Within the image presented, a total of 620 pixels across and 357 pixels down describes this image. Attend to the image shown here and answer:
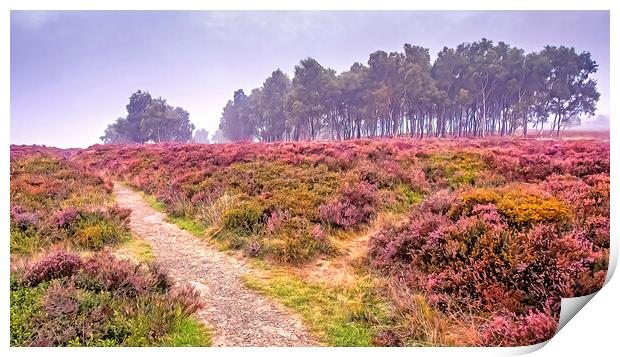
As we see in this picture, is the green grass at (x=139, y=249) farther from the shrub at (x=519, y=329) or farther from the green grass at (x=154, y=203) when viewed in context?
the shrub at (x=519, y=329)

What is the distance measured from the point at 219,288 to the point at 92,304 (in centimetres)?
171

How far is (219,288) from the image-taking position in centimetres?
607

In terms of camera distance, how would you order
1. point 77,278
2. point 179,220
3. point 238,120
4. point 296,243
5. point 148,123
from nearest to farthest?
point 77,278, point 296,243, point 148,123, point 238,120, point 179,220

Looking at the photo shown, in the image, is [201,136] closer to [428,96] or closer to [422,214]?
[422,214]

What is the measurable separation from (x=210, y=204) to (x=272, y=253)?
223 cm

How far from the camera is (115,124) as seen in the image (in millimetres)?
7398

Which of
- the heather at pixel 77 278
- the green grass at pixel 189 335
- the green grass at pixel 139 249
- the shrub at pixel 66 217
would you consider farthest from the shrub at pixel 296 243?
the shrub at pixel 66 217

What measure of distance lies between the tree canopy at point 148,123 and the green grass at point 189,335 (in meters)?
3.66

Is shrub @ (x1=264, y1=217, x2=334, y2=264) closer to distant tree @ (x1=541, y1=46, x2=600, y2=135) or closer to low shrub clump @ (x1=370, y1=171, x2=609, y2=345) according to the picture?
low shrub clump @ (x1=370, y1=171, x2=609, y2=345)

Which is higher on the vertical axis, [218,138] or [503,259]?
[218,138]

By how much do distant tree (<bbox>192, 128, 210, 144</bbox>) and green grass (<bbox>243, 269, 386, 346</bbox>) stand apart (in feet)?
9.88

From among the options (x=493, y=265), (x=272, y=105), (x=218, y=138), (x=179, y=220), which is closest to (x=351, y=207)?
(x=272, y=105)
